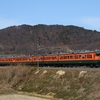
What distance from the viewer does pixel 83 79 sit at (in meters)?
48.6

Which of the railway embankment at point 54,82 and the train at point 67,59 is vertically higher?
the train at point 67,59

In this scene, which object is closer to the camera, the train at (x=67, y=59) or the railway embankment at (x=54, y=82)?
the railway embankment at (x=54, y=82)

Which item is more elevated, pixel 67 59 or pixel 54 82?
pixel 67 59

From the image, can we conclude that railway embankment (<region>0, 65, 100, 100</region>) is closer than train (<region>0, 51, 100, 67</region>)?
Yes

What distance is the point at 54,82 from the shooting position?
54812mm

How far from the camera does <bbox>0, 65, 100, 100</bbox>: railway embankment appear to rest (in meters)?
44.4

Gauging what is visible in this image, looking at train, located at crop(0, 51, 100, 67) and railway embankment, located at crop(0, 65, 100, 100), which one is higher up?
train, located at crop(0, 51, 100, 67)

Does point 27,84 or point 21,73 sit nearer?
point 27,84

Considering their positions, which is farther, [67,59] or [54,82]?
[67,59]

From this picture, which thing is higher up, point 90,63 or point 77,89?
point 90,63

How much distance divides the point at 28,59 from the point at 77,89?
41.3m

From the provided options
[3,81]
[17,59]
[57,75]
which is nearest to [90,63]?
[57,75]

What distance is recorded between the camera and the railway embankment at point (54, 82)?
4438 centimetres

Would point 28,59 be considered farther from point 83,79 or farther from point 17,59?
point 83,79
